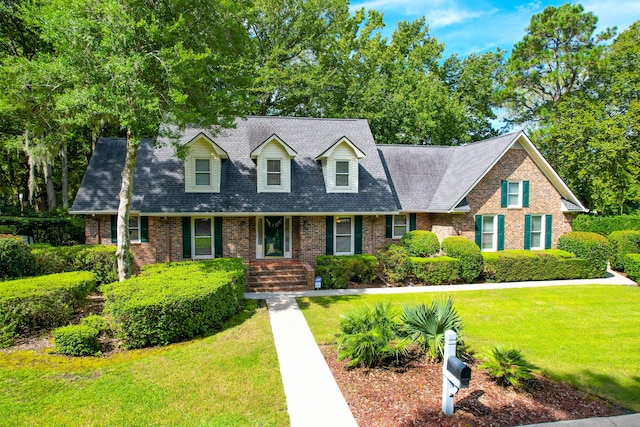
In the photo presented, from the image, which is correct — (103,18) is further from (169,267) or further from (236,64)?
(169,267)

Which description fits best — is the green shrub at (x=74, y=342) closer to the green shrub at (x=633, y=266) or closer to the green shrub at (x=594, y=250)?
the green shrub at (x=594, y=250)

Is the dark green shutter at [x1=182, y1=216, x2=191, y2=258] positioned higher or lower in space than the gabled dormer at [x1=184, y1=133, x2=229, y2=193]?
lower

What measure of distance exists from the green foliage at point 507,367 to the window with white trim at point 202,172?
12900 mm

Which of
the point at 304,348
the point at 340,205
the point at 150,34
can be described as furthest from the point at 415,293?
the point at 150,34

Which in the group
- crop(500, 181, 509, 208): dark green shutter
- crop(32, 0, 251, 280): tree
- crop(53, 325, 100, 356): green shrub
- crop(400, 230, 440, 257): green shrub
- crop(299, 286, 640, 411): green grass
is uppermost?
crop(32, 0, 251, 280): tree

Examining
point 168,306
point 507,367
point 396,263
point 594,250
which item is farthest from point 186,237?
point 594,250

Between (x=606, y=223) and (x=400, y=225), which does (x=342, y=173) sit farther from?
(x=606, y=223)

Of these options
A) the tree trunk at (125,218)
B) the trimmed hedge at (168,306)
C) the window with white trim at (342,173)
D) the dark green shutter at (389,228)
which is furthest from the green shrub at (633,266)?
the tree trunk at (125,218)

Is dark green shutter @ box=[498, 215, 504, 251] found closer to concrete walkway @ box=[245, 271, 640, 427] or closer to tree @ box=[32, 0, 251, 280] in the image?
concrete walkway @ box=[245, 271, 640, 427]

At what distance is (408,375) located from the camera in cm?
675

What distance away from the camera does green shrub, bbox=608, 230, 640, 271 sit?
58.0 feet

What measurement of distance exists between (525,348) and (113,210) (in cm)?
1537

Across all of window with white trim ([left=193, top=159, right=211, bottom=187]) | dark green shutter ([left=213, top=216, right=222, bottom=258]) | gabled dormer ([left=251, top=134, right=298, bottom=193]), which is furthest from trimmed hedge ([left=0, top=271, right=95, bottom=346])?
gabled dormer ([left=251, top=134, right=298, bottom=193])

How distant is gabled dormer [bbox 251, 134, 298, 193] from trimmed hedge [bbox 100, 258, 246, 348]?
6443mm
